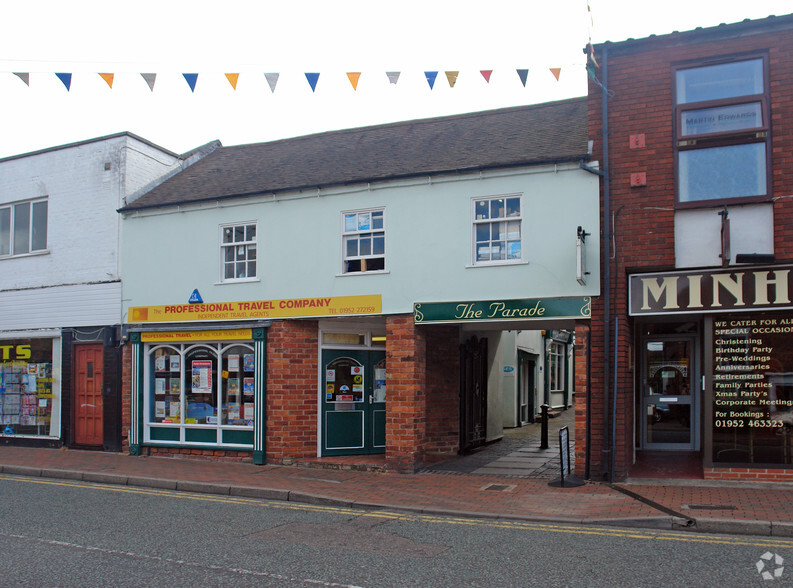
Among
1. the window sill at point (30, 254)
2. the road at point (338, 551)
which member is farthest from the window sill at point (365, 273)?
the window sill at point (30, 254)

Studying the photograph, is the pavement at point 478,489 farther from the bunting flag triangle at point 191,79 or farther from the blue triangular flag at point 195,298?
the bunting flag triangle at point 191,79

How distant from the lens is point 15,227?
17969mm

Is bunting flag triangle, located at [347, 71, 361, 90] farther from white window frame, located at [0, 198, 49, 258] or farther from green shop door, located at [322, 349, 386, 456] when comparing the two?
white window frame, located at [0, 198, 49, 258]

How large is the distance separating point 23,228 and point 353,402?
31.9 feet

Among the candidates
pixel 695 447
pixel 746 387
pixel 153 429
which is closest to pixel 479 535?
pixel 746 387

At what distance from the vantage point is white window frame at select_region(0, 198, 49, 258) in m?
17.5

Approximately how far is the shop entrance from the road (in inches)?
246

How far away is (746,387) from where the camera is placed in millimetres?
11078

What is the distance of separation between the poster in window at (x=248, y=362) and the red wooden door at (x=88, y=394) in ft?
13.0

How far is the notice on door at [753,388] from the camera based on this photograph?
10883mm

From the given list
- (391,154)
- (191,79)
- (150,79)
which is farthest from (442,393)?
(150,79)

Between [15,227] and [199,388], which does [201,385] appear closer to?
[199,388]

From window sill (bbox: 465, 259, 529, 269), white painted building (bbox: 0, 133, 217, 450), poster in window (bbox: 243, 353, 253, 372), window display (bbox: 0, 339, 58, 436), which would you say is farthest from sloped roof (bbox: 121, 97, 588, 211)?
window display (bbox: 0, 339, 58, 436)

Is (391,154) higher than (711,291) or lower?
higher
